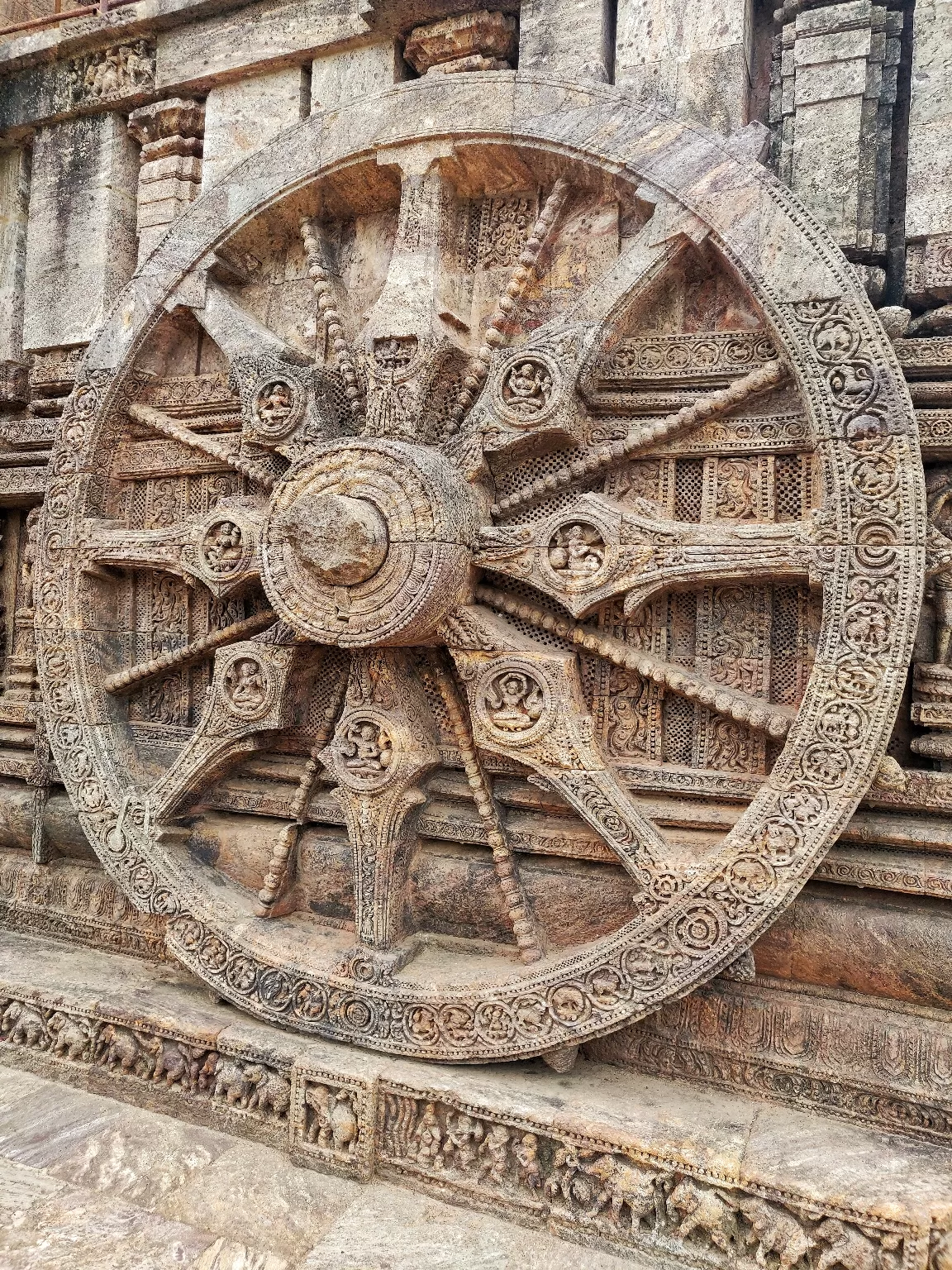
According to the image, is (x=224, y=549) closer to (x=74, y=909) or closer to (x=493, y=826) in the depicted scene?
(x=493, y=826)

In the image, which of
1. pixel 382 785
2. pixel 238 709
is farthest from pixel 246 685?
pixel 382 785

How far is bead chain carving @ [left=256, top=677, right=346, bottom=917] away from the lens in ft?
13.1

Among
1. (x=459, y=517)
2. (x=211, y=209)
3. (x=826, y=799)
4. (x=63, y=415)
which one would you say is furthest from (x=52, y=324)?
(x=826, y=799)

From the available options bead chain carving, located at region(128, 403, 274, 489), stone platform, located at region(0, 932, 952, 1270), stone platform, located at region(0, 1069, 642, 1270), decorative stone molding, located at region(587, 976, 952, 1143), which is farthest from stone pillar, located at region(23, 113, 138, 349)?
decorative stone molding, located at region(587, 976, 952, 1143)

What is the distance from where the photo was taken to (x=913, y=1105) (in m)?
3.12

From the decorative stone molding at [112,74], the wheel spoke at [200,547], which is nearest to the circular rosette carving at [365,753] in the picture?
the wheel spoke at [200,547]

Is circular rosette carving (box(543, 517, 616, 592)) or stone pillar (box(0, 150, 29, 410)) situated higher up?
stone pillar (box(0, 150, 29, 410))

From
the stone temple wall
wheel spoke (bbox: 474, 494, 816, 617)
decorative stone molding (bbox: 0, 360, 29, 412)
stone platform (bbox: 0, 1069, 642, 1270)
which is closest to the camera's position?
stone platform (bbox: 0, 1069, 642, 1270)

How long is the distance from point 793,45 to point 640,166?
995 mm

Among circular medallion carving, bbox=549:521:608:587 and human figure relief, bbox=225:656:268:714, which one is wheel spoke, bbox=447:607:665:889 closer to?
circular medallion carving, bbox=549:521:608:587

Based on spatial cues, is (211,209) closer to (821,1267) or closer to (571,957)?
(571,957)

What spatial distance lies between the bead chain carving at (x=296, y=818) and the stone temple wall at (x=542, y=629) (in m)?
0.02

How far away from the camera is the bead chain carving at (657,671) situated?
10.7 ft

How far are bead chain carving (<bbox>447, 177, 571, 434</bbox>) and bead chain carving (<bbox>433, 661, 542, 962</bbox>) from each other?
3.85 ft
